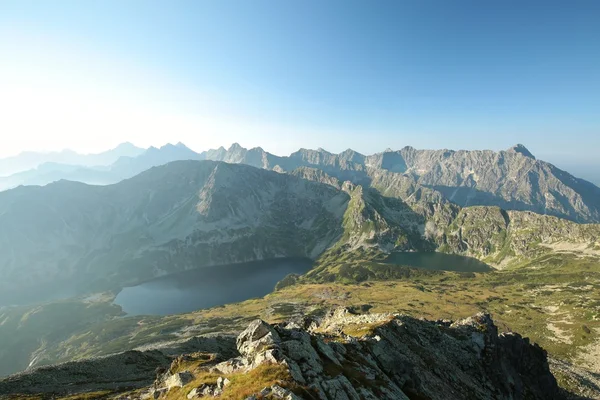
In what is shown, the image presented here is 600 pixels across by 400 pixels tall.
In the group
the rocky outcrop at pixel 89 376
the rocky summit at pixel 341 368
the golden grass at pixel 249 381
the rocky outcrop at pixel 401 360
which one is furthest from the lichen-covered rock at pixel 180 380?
the rocky outcrop at pixel 89 376

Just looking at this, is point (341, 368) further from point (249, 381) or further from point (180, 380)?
point (180, 380)

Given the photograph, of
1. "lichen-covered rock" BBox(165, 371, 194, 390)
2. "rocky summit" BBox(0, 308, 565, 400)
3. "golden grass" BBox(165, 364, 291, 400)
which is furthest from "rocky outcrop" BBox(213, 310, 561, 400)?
"lichen-covered rock" BBox(165, 371, 194, 390)

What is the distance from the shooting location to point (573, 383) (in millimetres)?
103750

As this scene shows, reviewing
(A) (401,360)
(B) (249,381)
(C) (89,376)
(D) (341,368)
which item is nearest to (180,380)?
(B) (249,381)

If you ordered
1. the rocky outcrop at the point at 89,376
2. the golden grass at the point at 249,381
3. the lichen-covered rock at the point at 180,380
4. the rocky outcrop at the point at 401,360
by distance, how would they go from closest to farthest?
the golden grass at the point at 249,381, the rocky outcrop at the point at 401,360, the lichen-covered rock at the point at 180,380, the rocky outcrop at the point at 89,376

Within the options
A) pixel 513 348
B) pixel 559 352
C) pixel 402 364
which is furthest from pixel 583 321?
pixel 402 364

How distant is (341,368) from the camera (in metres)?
36.7

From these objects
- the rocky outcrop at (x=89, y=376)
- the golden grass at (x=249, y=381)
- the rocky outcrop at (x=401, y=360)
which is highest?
the golden grass at (x=249, y=381)

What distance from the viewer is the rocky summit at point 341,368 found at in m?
30.2

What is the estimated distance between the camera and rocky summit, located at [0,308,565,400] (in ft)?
99.0

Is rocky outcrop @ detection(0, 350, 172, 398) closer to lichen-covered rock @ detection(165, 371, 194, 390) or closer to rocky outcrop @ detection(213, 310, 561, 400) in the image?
lichen-covered rock @ detection(165, 371, 194, 390)

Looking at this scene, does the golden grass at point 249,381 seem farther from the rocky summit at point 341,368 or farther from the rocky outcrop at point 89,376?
the rocky outcrop at point 89,376

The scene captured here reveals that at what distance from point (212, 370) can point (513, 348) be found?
81085mm

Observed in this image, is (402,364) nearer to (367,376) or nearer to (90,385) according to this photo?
(367,376)
